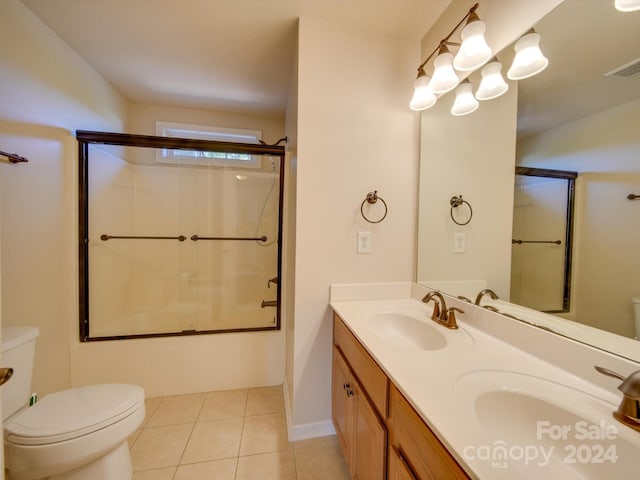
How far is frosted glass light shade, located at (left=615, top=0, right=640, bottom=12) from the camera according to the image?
0.64 meters

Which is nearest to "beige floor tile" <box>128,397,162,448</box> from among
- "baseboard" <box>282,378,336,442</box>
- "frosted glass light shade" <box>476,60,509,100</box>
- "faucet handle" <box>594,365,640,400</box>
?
"baseboard" <box>282,378,336,442</box>

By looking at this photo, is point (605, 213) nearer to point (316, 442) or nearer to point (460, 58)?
point (460, 58)

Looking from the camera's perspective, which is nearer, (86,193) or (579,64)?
(579,64)

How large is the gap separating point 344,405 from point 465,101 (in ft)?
5.33

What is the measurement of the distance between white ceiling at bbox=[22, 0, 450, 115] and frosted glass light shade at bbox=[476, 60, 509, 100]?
1.75ft

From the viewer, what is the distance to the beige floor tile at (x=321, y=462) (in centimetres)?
121

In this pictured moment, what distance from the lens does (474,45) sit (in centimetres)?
102

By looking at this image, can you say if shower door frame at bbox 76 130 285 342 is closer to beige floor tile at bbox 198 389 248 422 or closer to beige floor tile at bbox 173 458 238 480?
beige floor tile at bbox 198 389 248 422

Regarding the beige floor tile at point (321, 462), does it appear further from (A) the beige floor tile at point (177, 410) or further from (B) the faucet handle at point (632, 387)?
(B) the faucet handle at point (632, 387)

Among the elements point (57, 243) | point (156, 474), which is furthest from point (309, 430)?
point (57, 243)

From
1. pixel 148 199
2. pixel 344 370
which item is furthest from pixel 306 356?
pixel 148 199

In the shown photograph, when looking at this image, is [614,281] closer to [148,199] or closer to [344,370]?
[344,370]

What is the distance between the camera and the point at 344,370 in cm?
120

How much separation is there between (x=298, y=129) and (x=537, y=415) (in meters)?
1.49
